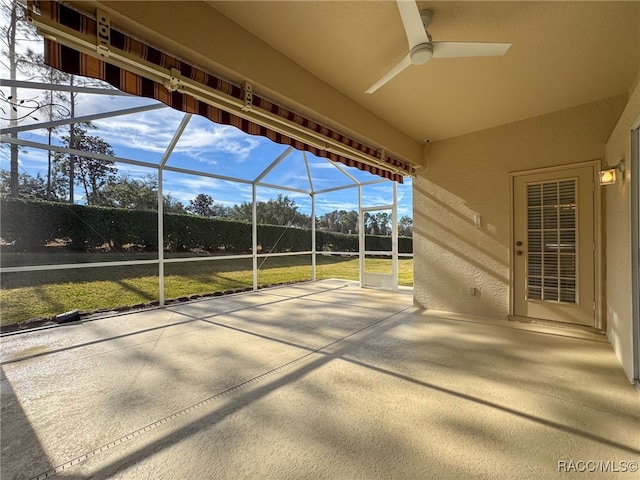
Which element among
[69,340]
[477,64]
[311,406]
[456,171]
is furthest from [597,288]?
[69,340]

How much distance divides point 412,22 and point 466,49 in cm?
51

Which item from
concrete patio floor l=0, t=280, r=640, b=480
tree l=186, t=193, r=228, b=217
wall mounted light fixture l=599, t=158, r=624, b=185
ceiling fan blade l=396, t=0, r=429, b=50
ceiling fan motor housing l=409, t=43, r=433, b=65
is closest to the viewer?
concrete patio floor l=0, t=280, r=640, b=480

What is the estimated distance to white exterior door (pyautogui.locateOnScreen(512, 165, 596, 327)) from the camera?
3.47 meters

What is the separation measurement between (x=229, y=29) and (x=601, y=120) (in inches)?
173

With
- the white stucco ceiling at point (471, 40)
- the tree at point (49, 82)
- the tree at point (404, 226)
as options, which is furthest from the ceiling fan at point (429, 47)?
the tree at point (404, 226)

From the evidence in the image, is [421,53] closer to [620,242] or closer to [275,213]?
[620,242]

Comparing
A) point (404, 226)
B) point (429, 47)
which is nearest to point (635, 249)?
point (429, 47)

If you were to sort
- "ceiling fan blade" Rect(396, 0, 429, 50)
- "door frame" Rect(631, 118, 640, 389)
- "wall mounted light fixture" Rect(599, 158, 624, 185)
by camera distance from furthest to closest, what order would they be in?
"wall mounted light fixture" Rect(599, 158, 624, 185), "door frame" Rect(631, 118, 640, 389), "ceiling fan blade" Rect(396, 0, 429, 50)

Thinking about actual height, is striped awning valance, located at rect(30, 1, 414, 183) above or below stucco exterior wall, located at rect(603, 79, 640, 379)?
above

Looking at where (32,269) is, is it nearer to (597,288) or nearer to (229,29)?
(229,29)

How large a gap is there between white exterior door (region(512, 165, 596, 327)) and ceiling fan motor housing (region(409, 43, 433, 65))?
291 centimetres

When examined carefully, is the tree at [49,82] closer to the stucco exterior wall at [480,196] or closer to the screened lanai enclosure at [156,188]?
the screened lanai enclosure at [156,188]

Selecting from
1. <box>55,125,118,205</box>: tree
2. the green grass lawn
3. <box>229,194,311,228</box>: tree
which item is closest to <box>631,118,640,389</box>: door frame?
the green grass lawn

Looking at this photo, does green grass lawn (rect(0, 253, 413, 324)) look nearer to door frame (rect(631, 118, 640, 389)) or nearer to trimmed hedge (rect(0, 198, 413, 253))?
trimmed hedge (rect(0, 198, 413, 253))
